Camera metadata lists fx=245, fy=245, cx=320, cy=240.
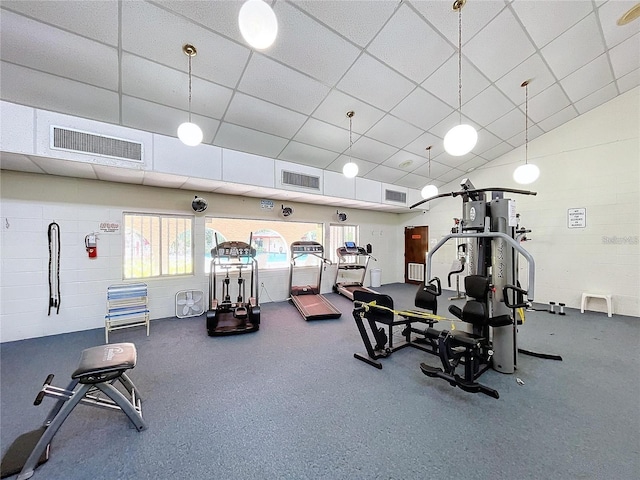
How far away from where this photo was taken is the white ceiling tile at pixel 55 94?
2568 millimetres

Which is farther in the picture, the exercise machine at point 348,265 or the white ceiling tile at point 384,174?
the exercise machine at point 348,265

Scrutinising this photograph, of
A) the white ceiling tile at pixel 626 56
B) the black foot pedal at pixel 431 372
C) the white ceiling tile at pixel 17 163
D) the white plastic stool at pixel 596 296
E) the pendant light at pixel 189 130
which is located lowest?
the black foot pedal at pixel 431 372

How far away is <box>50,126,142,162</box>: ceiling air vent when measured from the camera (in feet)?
9.93

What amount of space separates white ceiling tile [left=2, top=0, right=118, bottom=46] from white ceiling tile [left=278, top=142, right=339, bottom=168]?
259 centimetres

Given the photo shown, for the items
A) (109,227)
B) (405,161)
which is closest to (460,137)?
(405,161)

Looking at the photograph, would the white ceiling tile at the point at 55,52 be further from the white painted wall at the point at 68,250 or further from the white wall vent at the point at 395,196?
the white wall vent at the point at 395,196

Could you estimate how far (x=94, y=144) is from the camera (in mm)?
3213

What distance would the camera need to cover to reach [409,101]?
385cm

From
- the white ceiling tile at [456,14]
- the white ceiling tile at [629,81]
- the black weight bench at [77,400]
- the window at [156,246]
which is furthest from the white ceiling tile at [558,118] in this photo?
the black weight bench at [77,400]

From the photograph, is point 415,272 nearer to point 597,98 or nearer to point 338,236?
point 338,236

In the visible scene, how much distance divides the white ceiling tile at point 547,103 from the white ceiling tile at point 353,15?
3454mm

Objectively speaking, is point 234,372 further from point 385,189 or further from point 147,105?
point 385,189

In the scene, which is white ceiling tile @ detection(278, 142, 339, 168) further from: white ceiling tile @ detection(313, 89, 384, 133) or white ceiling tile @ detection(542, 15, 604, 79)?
white ceiling tile @ detection(542, 15, 604, 79)

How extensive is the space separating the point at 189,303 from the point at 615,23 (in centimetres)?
769
